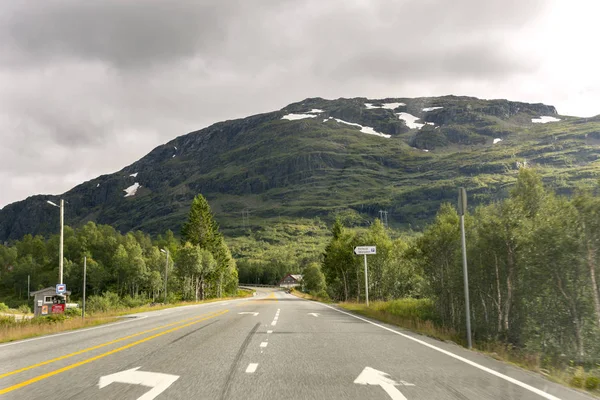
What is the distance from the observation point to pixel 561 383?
23.0ft

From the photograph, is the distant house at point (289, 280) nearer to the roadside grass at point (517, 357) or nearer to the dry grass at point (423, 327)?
the roadside grass at point (517, 357)

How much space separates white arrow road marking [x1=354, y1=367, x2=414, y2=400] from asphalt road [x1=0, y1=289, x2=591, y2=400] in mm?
15

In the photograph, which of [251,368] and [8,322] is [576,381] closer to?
[251,368]

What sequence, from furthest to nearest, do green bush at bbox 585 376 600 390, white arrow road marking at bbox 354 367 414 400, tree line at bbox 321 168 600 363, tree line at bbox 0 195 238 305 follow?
tree line at bbox 0 195 238 305, tree line at bbox 321 168 600 363, green bush at bbox 585 376 600 390, white arrow road marking at bbox 354 367 414 400

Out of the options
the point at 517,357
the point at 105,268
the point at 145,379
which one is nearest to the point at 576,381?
the point at 517,357

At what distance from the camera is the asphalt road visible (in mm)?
5922

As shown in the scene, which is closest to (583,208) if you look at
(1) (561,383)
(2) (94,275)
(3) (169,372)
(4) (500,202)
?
(4) (500,202)

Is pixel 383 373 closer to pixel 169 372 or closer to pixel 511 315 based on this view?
pixel 169 372

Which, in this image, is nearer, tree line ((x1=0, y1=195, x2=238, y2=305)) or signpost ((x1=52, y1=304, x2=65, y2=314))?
signpost ((x1=52, y1=304, x2=65, y2=314))

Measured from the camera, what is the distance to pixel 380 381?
6.65m

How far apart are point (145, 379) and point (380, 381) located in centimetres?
365

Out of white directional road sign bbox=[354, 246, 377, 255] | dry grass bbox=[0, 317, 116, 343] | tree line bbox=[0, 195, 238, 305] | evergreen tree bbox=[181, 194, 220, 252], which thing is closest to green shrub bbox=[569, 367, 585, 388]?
dry grass bbox=[0, 317, 116, 343]

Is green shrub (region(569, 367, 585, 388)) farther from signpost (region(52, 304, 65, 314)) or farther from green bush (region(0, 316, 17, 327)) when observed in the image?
signpost (region(52, 304, 65, 314))

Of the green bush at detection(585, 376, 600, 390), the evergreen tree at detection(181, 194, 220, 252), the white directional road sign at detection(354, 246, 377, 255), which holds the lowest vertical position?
the green bush at detection(585, 376, 600, 390)
